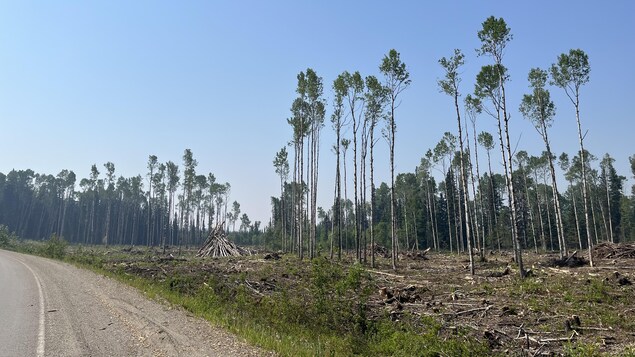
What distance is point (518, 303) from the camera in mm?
13750

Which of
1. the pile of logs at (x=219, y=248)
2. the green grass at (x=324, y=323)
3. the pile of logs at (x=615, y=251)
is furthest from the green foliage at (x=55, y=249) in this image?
the pile of logs at (x=615, y=251)

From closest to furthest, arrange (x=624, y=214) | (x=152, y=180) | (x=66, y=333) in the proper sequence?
1. (x=66, y=333)
2. (x=624, y=214)
3. (x=152, y=180)

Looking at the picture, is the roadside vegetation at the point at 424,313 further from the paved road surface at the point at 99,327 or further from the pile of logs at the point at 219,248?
the pile of logs at the point at 219,248

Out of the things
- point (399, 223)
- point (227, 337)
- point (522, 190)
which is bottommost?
point (227, 337)

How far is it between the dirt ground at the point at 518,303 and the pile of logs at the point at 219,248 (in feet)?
58.6

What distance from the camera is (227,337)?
10141 millimetres

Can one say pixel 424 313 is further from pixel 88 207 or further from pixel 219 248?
pixel 88 207

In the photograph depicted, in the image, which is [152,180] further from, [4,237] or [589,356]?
[589,356]

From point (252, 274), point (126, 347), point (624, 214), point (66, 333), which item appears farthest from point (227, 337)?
point (624, 214)

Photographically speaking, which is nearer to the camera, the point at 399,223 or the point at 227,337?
the point at 227,337

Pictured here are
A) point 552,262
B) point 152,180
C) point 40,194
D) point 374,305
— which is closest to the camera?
point 374,305

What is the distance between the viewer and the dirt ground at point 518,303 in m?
9.71

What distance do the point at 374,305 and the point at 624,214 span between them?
251 feet

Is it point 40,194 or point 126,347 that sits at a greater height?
point 40,194
